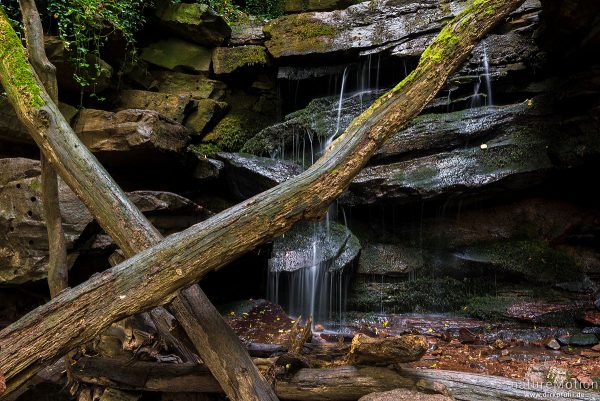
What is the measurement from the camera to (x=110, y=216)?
3523mm

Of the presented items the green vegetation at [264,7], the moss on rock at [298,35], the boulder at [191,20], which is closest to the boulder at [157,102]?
the boulder at [191,20]

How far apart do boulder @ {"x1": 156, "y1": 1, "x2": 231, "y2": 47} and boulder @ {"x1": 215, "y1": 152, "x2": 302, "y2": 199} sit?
9.29 feet

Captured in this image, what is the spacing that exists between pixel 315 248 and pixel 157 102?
3.94 meters

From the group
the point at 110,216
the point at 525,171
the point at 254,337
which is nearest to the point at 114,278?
the point at 110,216

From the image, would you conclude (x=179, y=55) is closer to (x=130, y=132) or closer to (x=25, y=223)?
(x=130, y=132)

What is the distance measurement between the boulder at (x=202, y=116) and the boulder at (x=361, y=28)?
1630 mm

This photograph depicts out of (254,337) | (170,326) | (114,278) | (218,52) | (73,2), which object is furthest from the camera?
(218,52)

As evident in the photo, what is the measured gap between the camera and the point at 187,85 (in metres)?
8.87

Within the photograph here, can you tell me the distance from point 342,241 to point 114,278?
4.70 meters

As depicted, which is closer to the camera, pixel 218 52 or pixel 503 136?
pixel 503 136

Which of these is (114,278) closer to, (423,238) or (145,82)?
(423,238)

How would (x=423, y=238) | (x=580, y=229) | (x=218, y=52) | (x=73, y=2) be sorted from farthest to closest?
1. (x=218, y=52)
2. (x=423, y=238)
3. (x=580, y=229)
4. (x=73, y=2)

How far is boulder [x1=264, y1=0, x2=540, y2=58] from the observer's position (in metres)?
8.36

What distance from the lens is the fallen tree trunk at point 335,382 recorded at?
295 centimetres
